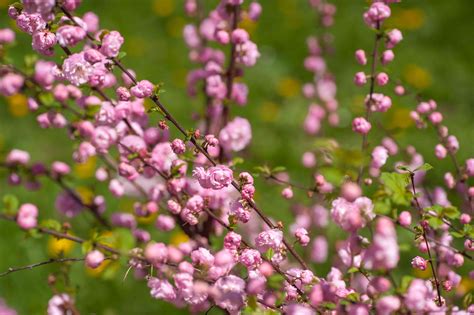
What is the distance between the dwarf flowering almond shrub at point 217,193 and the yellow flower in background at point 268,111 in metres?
1.61

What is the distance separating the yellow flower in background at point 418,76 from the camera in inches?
185

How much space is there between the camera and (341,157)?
1.21 m

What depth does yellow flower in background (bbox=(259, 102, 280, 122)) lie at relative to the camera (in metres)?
4.61

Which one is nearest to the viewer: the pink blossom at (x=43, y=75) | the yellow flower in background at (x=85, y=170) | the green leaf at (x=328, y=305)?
the green leaf at (x=328, y=305)

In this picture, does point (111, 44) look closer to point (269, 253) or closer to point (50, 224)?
point (50, 224)

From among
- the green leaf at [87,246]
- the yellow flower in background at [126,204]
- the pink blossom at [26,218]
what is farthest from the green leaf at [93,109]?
the yellow flower in background at [126,204]

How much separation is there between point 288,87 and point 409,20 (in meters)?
1.36

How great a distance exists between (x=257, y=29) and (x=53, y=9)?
4.03 m

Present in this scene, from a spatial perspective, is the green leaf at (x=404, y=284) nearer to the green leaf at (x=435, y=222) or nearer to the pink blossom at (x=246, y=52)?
the green leaf at (x=435, y=222)

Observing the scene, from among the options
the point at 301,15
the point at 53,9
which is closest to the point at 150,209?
the point at 53,9

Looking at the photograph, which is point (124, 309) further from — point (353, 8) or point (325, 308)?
point (353, 8)

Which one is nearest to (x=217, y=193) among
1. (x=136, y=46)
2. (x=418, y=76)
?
(x=418, y=76)

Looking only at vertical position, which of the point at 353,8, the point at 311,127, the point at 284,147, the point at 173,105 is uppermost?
the point at 353,8

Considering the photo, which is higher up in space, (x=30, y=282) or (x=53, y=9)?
(x=53, y=9)
